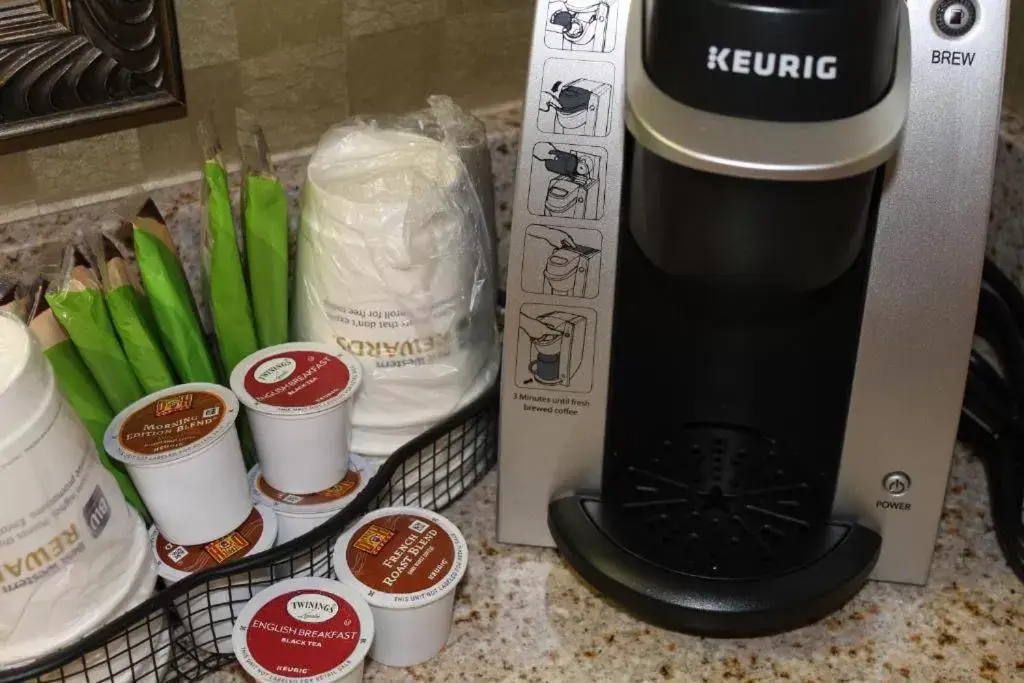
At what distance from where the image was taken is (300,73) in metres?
0.86

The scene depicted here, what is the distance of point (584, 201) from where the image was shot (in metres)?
0.64

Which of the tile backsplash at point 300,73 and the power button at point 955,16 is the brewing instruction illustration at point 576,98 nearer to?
the power button at point 955,16

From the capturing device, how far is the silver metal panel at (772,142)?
470 millimetres

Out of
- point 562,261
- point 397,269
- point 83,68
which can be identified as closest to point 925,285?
point 562,261

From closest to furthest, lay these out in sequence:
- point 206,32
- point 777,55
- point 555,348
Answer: point 777,55 → point 555,348 → point 206,32

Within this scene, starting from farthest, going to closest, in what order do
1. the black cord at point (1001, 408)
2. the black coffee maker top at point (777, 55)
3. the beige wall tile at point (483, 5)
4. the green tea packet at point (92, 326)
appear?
the beige wall tile at point (483, 5), the black cord at point (1001, 408), the green tea packet at point (92, 326), the black coffee maker top at point (777, 55)

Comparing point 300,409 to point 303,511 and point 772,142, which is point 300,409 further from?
point 772,142

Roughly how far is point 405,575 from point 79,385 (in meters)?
0.24

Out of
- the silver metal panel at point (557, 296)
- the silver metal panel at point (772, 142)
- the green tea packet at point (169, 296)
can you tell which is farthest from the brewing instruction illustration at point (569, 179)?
the green tea packet at point (169, 296)

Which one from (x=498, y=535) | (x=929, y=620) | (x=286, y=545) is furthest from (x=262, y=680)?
(x=929, y=620)

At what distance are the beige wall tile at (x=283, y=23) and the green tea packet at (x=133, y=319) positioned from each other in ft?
0.60

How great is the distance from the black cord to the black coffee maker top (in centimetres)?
42

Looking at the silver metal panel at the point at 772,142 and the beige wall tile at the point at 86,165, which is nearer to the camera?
the silver metal panel at the point at 772,142

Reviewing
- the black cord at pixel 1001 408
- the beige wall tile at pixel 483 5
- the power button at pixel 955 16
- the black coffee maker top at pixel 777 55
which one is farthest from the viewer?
the beige wall tile at pixel 483 5
